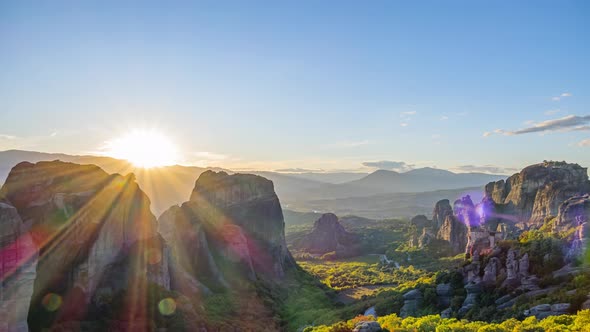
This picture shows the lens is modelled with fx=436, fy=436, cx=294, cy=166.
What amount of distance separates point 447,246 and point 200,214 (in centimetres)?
6686

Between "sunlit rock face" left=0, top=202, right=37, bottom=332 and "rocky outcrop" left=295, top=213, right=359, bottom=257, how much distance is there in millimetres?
105066

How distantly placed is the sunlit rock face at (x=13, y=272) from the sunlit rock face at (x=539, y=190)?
80808mm

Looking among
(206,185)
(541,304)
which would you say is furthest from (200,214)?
(541,304)

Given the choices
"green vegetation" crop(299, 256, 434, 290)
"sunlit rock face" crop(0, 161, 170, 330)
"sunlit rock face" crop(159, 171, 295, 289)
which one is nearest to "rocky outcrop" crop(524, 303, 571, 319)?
"sunlit rock face" crop(0, 161, 170, 330)

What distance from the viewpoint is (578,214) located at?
5550 cm

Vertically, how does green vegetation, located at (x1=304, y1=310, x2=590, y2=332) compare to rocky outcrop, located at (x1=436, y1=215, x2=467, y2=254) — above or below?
above

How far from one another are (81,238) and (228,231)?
2943cm

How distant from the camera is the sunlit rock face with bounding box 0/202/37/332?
76.4 ft

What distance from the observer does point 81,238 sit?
32.4 meters

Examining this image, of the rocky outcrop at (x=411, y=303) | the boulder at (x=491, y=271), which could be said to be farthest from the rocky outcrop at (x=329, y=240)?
the boulder at (x=491, y=271)

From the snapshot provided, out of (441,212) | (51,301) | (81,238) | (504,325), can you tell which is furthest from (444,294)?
(441,212)

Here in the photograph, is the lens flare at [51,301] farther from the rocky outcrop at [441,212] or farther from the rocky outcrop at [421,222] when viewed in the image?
the rocky outcrop at [421,222]

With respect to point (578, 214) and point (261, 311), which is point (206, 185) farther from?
point (578, 214)

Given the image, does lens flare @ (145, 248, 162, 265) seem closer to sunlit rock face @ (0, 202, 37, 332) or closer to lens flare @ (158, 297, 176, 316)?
lens flare @ (158, 297, 176, 316)
